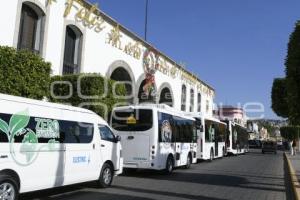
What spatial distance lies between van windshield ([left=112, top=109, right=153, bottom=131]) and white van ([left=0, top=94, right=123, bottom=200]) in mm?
3414

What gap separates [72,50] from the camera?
23984mm

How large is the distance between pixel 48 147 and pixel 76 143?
131cm

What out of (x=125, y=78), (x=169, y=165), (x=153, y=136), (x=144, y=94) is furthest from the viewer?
(x=144, y=94)

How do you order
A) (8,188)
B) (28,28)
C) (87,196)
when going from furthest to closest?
(28,28) < (87,196) < (8,188)

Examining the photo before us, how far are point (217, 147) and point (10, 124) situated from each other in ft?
72.1

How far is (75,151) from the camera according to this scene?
450 inches

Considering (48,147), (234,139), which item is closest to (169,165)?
(48,147)

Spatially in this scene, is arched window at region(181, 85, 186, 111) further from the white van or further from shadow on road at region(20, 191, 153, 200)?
shadow on road at region(20, 191, 153, 200)

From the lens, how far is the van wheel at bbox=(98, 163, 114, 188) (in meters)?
12.8

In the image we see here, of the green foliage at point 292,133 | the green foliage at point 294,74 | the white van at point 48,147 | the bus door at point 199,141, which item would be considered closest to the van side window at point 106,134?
the white van at point 48,147

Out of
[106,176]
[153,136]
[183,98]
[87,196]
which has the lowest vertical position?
[87,196]

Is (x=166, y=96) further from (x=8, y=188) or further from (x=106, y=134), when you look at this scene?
(x=8, y=188)

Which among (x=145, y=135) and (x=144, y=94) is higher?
(x=144, y=94)

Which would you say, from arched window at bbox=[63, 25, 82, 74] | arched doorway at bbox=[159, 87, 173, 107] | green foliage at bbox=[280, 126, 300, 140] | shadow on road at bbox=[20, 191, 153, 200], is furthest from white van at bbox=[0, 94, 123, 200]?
green foliage at bbox=[280, 126, 300, 140]
